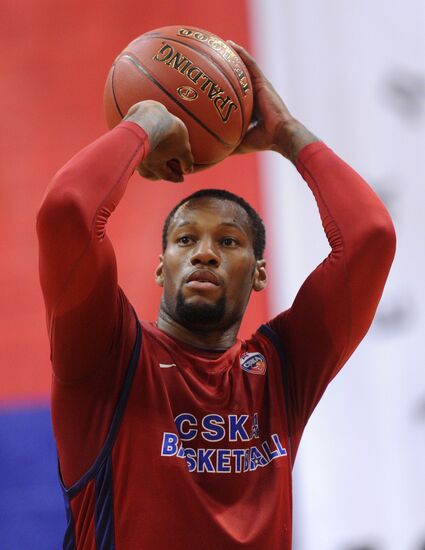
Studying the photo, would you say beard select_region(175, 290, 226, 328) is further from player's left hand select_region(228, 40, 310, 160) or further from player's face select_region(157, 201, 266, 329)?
player's left hand select_region(228, 40, 310, 160)

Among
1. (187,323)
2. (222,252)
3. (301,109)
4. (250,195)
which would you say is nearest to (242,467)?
(187,323)

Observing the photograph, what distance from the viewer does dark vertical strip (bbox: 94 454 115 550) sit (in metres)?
1.79

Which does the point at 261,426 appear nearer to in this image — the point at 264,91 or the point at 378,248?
the point at 378,248

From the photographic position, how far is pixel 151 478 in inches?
70.8

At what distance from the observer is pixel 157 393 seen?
6.26 ft

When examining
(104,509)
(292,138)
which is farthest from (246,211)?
(104,509)

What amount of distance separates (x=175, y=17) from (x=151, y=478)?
91.9 inches

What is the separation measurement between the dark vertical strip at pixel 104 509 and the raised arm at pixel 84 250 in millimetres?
208

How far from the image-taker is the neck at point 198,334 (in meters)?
2.10

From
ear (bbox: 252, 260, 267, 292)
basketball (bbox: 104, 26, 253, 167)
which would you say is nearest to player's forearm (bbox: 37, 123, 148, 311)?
basketball (bbox: 104, 26, 253, 167)

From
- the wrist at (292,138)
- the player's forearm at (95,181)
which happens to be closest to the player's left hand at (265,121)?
the wrist at (292,138)

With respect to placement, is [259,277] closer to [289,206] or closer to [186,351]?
[186,351]

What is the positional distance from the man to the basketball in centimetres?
6

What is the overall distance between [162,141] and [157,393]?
59 cm
